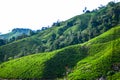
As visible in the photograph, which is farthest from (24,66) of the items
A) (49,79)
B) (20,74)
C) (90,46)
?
(90,46)

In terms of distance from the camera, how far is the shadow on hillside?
171 m

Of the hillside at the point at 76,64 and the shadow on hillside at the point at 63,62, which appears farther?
the shadow on hillside at the point at 63,62

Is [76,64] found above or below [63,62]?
below

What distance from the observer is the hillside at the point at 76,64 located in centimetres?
14712

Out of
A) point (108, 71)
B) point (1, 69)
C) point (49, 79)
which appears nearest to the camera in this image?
point (108, 71)

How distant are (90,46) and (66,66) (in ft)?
81.4

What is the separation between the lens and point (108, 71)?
14175 centimetres

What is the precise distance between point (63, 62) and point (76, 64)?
9.83m

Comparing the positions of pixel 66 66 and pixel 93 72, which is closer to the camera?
pixel 93 72

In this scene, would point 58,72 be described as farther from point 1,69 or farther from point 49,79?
point 1,69

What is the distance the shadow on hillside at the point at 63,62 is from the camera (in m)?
171

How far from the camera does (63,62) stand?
181000 millimetres

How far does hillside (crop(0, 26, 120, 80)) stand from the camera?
147125 millimetres

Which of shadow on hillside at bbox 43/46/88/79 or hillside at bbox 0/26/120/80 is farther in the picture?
shadow on hillside at bbox 43/46/88/79
